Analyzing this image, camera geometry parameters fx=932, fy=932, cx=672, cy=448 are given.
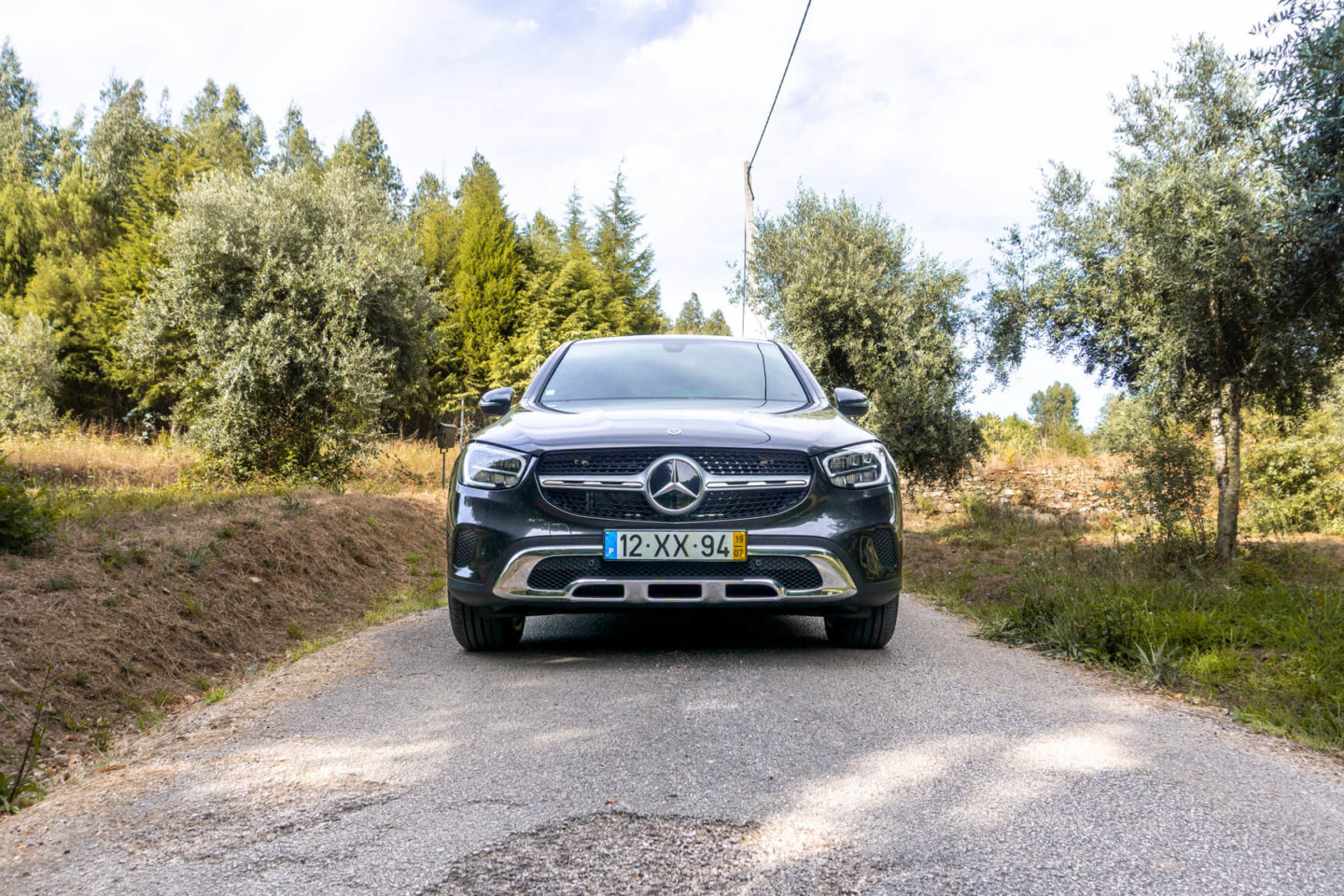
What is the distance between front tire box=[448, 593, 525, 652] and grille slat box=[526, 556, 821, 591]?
1.97 feet

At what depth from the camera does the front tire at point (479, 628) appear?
15.2ft

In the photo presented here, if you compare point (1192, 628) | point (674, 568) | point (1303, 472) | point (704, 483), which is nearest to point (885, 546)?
point (704, 483)

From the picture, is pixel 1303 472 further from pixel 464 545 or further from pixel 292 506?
pixel 464 545

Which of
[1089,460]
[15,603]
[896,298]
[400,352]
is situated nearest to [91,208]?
[400,352]

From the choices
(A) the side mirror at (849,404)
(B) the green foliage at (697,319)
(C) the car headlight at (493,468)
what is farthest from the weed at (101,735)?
(B) the green foliage at (697,319)

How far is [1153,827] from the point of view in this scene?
2.49 meters

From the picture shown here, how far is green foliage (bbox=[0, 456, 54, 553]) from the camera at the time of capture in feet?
17.2

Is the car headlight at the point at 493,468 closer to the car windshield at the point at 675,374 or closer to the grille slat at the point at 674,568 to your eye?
the grille slat at the point at 674,568

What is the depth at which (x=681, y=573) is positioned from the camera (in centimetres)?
415

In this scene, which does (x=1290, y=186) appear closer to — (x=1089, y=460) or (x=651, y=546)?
(x=651, y=546)

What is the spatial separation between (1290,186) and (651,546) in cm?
651

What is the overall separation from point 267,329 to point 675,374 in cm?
1012

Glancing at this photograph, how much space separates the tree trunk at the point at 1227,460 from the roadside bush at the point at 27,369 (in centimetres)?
2732

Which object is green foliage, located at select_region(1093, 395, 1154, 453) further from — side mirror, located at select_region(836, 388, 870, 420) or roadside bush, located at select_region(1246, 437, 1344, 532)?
side mirror, located at select_region(836, 388, 870, 420)
